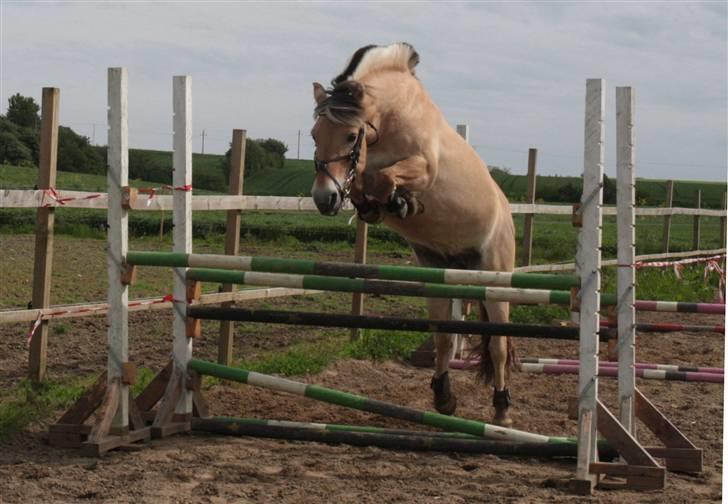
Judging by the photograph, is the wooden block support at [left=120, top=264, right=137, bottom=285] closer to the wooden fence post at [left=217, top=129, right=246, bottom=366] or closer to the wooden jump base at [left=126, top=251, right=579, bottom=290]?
the wooden jump base at [left=126, top=251, right=579, bottom=290]

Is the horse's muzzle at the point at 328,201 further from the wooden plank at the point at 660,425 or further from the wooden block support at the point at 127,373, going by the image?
the wooden plank at the point at 660,425

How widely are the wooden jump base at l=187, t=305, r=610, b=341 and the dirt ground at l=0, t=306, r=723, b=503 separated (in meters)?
0.67

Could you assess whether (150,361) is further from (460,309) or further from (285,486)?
(285,486)

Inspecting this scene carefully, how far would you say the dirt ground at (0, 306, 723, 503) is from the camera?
173 inches

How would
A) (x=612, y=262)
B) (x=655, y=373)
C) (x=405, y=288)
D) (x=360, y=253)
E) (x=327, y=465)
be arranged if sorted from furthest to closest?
(x=612, y=262) < (x=360, y=253) < (x=655, y=373) < (x=405, y=288) < (x=327, y=465)

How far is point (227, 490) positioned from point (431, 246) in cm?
242

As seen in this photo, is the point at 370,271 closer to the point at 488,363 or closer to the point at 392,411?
the point at 392,411

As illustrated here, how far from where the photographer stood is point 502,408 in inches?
246

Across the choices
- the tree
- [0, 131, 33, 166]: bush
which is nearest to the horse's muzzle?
[0, 131, 33, 166]: bush

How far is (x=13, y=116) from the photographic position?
44062 mm

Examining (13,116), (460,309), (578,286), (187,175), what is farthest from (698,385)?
(13,116)

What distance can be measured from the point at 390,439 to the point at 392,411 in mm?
148

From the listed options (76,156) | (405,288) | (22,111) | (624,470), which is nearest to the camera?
(624,470)

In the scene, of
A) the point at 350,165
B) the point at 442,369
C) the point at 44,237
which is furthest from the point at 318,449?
the point at 44,237
